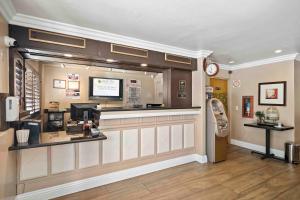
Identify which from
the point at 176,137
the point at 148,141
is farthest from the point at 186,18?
the point at 176,137

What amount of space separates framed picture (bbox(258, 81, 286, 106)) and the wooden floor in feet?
5.16

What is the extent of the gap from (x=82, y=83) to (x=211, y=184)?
4.33 m

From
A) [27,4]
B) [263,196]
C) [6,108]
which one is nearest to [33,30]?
[27,4]

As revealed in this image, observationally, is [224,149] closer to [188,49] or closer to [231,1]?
[188,49]

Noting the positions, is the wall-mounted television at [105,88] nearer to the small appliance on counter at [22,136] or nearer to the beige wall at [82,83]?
the beige wall at [82,83]

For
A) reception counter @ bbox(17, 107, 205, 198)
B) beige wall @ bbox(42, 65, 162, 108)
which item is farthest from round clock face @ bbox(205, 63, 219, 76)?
beige wall @ bbox(42, 65, 162, 108)

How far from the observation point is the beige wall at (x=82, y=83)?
15.3ft

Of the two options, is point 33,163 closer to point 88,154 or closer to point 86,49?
point 88,154

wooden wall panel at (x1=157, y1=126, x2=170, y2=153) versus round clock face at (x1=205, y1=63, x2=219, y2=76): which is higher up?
round clock face at (x1=205, y1=63, x2=219, y2=76)

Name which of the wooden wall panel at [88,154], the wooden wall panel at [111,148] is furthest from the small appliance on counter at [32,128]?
the wooden wall panel at [111,148]

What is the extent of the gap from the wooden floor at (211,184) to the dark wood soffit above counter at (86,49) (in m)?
2.20

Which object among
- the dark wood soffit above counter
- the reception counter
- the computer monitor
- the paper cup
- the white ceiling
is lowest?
the reception counter

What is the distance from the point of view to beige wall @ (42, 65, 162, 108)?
4668mm

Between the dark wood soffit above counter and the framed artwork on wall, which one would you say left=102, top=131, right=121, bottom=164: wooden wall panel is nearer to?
the dark wood soffit above counter
